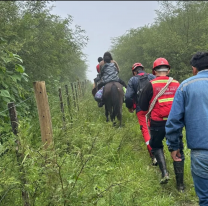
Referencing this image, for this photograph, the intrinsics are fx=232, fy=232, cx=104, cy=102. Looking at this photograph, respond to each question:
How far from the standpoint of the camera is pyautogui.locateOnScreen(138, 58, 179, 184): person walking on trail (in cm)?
325

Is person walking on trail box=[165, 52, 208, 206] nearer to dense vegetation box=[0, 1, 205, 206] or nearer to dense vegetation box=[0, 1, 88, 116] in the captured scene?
dense vegetation box=[0, 1, 205, 206]

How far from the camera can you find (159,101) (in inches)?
128

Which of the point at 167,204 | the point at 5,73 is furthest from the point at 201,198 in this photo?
the point at 5,73

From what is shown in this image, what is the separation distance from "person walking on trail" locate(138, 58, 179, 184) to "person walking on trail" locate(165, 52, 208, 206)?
1001 mm

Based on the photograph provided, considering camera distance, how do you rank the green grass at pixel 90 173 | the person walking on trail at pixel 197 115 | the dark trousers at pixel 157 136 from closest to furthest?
the green grass at pixel 90 173
the person walking on trail at pixel 197 115
the dark trousers at pixel 157 136

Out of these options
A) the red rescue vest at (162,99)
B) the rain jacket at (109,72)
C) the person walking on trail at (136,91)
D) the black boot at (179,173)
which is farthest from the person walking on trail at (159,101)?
the rain jacket at (109,72)

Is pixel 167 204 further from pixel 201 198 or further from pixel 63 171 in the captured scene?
pixel 63 171

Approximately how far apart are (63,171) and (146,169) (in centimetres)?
205

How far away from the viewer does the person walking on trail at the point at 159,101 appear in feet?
10.6

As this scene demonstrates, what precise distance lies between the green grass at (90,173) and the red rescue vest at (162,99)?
0.88 m

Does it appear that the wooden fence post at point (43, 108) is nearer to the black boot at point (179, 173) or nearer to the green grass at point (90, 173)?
the green grass at point (90, 173)

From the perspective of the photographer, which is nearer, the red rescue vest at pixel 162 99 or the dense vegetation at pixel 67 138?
the dense vegetation at pixel 67 138

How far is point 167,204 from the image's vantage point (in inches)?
114

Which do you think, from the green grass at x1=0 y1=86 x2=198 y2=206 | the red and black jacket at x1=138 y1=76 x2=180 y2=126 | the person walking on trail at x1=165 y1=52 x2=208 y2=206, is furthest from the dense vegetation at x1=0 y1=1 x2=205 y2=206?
the red and black jacket at x1=138 y1=76 x2=180 y2=126
